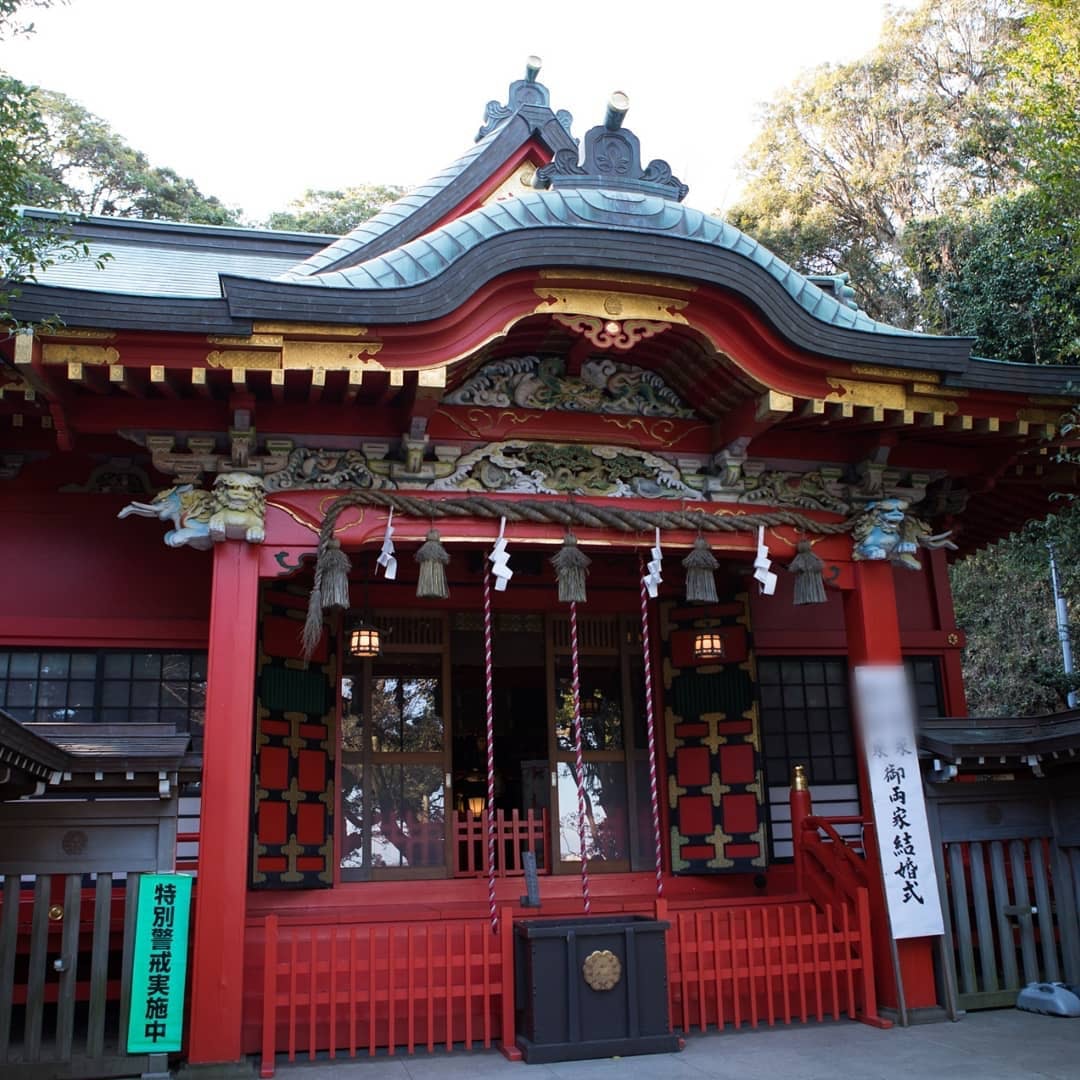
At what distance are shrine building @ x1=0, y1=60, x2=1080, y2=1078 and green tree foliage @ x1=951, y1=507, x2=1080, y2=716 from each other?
40.5 feet

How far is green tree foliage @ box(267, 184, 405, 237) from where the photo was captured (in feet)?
111

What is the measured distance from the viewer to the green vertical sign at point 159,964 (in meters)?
6.41

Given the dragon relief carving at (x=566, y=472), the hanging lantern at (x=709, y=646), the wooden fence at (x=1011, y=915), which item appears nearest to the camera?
the wooden fence at (x=1011, y=915)

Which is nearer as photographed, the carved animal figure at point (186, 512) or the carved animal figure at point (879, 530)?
the carved animal figure at point (186, 512)

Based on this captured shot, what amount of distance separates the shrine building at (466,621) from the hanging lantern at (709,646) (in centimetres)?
14

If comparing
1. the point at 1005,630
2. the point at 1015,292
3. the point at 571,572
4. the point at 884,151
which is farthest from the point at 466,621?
the point at 884,151

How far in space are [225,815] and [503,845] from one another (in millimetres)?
2733

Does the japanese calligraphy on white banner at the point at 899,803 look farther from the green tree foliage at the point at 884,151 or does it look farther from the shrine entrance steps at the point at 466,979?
the green tree foliage at the point at 884,151

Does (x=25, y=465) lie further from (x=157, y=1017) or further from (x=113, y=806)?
(x=157, y=1017)

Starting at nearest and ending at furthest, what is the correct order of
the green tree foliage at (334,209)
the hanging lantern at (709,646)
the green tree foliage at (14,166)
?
the green tree foliage at (14,166)
the hanging lantern at (709,646)
the green tree foliage at (334,209)

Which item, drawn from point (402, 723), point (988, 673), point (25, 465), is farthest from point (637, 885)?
point (988, 673)

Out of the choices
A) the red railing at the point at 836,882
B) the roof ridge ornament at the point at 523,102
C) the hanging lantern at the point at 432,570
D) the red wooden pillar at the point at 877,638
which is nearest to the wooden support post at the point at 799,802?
the red railing at the point at 836,882

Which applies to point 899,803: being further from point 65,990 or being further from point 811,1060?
point 65,990

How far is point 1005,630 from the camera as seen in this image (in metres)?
22.6
